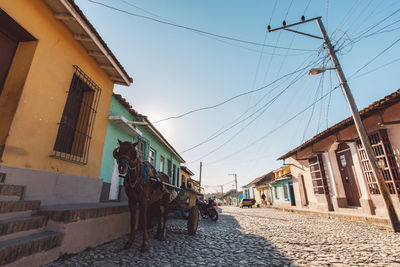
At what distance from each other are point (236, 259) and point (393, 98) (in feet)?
25.8

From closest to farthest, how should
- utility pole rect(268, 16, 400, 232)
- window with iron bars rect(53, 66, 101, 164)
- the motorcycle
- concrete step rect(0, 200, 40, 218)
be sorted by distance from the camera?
concrete step rect(0, 200, 40, 218) < window with iron bars rect(53, 66, 101, 164) < utility pole rect(268, 16, 400, 232) < the motorcycle

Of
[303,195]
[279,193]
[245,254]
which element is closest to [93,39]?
[245,254]

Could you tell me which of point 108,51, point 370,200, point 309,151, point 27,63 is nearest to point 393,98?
point 370,200

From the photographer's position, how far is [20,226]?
7.38ft

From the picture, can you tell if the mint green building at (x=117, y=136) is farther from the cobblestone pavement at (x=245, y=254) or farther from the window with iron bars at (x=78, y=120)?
the cobblestone pavement at (x=245, y=254)

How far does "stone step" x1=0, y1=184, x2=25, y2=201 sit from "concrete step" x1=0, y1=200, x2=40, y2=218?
0.17 metres

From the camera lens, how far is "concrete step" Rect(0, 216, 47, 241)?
81.2 inches

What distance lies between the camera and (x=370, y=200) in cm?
831

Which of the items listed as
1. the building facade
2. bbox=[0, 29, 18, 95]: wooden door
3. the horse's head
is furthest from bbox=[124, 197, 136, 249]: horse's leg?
the building facade

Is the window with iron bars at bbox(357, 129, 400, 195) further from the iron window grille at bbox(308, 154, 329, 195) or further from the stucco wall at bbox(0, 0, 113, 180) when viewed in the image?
the stucco wall at bbox(0, 0, 113, 180)

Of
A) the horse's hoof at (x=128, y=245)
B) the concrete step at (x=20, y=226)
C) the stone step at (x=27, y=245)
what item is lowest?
the horse's hoof at (x=128, y=245)

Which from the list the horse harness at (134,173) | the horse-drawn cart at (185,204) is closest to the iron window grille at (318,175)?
the horse-drawn cart at (185,204)

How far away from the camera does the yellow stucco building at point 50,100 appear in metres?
2.91

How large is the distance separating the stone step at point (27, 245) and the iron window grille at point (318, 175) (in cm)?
1412
